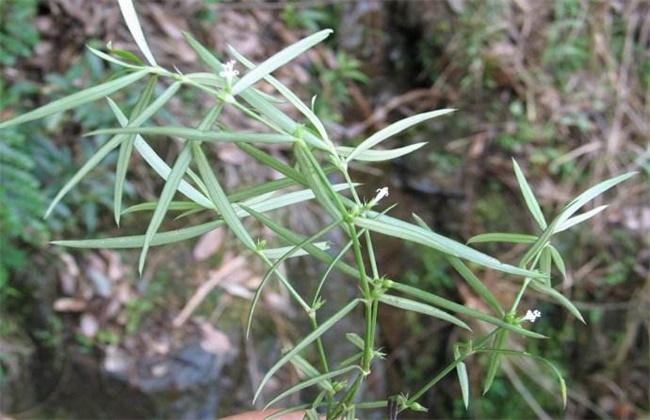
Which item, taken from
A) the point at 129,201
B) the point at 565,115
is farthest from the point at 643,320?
the point at 129,201

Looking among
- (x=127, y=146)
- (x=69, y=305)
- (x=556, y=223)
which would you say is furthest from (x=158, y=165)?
(x=69, y=305)

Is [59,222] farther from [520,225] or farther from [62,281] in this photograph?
[520,225]

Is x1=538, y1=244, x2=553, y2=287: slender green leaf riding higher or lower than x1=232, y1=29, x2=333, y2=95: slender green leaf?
lower

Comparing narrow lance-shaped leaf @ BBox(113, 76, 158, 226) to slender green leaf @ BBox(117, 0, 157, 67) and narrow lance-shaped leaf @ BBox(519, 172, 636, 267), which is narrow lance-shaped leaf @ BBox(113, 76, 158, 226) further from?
narrow lance-shaped leaf @ BBox(519, 172, 636, 267)

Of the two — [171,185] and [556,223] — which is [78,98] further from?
[556,223]

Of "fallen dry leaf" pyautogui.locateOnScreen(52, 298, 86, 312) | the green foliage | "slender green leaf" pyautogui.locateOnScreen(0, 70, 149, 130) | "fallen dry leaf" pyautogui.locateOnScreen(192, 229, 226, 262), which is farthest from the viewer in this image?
"fallen dry leaf" pyautogui.locateOnScreen(192, 229, 226, 262)

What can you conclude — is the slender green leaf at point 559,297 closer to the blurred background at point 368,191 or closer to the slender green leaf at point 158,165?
the slender green leaf at point 158,165

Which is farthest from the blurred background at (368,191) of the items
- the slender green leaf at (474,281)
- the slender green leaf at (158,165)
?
the slender green leaf at (474,281)

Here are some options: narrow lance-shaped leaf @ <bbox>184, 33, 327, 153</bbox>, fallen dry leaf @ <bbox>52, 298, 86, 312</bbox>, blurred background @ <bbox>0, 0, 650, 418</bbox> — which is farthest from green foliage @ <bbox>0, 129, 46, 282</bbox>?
narrow lance-shaped leaf @ <bbox>184, 33, 327, 153</bbox>
